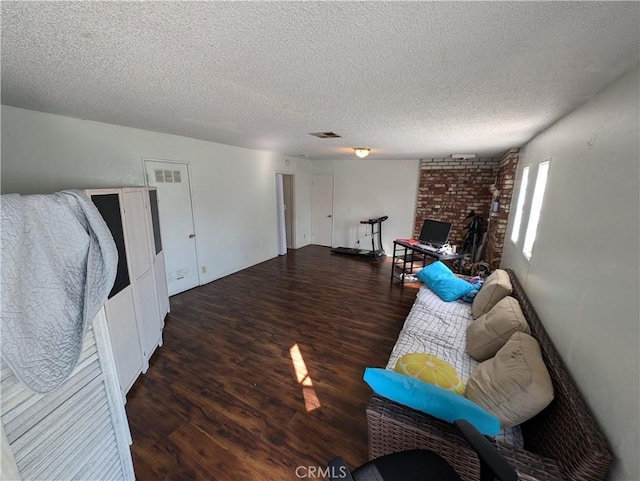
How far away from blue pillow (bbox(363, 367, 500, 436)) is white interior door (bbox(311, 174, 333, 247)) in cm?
555

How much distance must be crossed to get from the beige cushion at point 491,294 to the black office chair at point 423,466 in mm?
1623

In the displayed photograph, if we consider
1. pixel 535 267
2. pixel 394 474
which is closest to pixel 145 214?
pixel 394 474

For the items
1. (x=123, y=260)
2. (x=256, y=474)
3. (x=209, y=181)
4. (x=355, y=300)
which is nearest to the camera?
(x=256, y=474)

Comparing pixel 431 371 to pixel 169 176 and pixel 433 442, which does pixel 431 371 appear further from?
pixel 169 176

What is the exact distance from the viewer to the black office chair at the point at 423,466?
35.9 inches

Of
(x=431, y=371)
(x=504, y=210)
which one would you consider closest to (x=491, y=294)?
(x=431, y=371)

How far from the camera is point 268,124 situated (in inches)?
100

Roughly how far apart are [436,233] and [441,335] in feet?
8.40

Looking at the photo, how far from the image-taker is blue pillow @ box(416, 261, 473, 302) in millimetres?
2873

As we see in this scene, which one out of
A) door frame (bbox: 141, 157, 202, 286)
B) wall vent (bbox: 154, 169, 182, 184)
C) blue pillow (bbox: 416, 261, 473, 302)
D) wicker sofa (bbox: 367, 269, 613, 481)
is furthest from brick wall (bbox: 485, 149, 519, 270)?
wall vent (bbox: 154, 169, 182, 184)

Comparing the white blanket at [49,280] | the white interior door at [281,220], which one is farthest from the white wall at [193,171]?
the white blanket at [49,280]

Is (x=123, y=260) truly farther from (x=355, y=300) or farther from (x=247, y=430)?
(x=355, y=300)

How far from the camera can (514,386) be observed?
125cm

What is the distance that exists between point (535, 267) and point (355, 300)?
2.13 m
